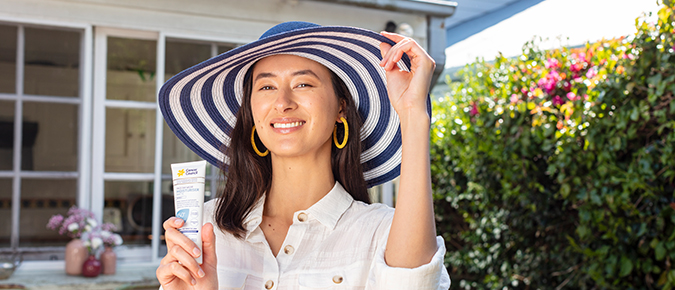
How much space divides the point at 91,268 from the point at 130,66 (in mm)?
1838

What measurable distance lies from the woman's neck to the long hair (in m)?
0.07

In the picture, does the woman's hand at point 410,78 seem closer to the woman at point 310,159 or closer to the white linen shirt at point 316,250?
the woman at point 310,159

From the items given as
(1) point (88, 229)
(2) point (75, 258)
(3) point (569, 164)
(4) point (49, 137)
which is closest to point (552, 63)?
(3) point (569, 164)

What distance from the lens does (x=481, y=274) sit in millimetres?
3922

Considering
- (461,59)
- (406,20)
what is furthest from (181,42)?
(461,59)

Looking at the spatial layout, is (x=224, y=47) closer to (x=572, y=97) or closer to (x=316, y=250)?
(x=572, y=97)

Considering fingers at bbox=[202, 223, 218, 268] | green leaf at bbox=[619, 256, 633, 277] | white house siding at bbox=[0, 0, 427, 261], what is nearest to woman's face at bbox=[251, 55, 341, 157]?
fingers at bbox=[202, 223, 218, 268]

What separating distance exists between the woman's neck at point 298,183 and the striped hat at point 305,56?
0.71ft

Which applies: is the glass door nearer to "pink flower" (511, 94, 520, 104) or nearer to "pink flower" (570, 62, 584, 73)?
"pink flower" (511, 94, 520, 104)

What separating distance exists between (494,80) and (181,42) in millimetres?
2186

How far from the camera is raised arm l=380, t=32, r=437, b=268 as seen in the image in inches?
45.4

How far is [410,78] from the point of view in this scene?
1.28m

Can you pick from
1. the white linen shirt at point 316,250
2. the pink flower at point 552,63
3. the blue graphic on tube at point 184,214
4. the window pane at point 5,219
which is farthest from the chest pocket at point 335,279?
the window pane at point 5,219

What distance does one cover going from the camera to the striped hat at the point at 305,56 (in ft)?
4.67
